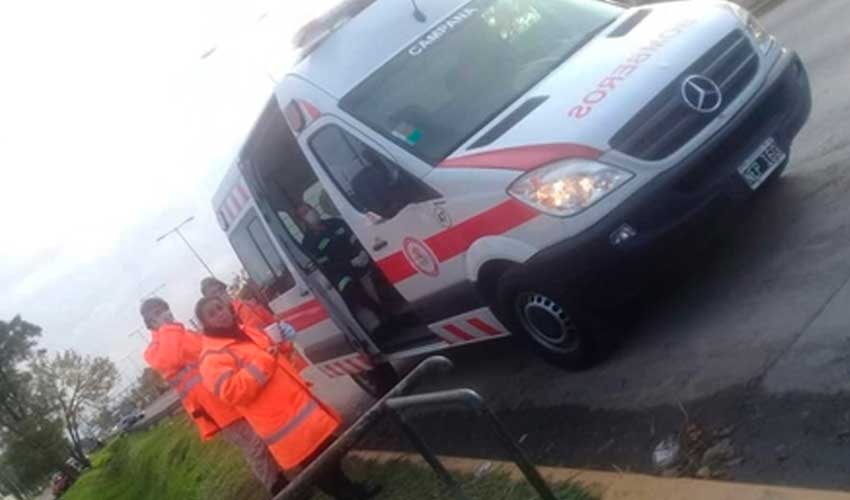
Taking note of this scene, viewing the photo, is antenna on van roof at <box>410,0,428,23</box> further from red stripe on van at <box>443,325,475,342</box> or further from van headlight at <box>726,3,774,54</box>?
red stripe on van at <box>443,325,475,342</box>

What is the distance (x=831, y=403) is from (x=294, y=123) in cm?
430

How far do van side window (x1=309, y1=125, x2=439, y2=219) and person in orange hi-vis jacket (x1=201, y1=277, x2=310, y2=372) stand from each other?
3.71 ft

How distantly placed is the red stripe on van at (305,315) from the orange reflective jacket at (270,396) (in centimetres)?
192

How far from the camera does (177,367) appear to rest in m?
6.00

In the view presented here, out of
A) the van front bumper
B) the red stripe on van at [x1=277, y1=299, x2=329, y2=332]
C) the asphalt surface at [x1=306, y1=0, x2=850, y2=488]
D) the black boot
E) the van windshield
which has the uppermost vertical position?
the van windshield

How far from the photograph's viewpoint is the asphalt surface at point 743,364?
399cm

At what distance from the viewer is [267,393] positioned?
5.72 m

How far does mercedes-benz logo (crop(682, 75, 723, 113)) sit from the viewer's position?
5.26 meters

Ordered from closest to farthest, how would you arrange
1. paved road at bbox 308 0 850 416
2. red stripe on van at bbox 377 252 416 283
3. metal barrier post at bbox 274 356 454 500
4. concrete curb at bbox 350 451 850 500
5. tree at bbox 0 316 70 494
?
metal barrier post at bbox 274 356 454 500, concrete curb at bbox 350 451 850 500, paved road at bbox 308 0 850 416, red stripe on van at bbox 377 252 416 283, tree at bbox 0 316 70 494

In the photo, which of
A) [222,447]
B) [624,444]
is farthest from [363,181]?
[222,447]

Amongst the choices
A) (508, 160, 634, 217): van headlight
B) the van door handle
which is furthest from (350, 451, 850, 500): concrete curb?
the van door handle

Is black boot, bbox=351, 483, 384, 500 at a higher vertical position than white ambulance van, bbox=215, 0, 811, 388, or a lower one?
lower

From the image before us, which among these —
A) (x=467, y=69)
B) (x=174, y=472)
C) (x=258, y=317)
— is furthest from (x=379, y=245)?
(x=174, y=472)

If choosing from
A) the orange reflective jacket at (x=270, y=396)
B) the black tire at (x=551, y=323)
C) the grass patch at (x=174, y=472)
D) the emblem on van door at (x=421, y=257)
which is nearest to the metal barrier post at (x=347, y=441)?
the black tire at (x=551, y=323)
